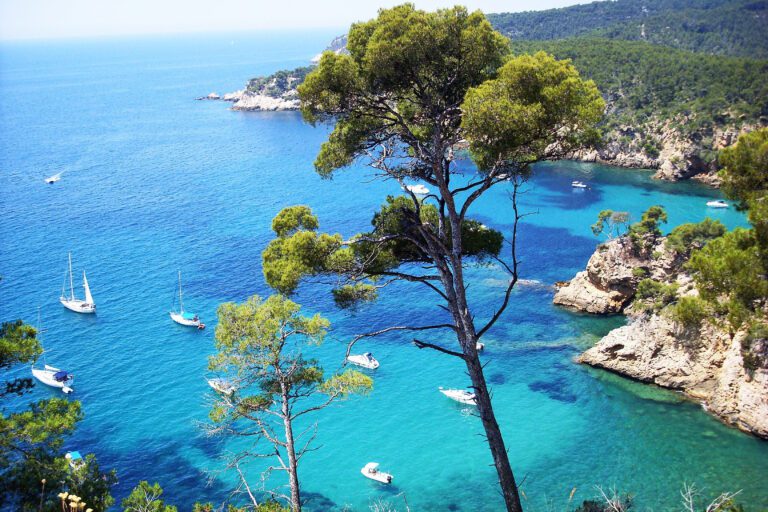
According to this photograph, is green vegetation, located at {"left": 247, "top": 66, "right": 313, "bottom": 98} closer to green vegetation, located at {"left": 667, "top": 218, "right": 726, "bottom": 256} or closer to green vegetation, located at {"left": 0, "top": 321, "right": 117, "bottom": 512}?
green vegetation, located at {"left": 667, "top": 218, "right": 726, "bottom": 256}

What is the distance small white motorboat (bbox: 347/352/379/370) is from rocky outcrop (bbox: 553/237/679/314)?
13080mm

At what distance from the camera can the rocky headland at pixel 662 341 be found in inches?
1010

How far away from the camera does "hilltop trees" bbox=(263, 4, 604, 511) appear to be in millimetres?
11062

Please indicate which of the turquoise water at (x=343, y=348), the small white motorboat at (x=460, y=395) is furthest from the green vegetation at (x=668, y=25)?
the small white motorboat at (x=460, y=395)

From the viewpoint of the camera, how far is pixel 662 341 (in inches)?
1150

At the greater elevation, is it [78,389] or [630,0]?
[630,0]

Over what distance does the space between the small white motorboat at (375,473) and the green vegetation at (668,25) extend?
105786 mm

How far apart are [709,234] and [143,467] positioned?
102 feet

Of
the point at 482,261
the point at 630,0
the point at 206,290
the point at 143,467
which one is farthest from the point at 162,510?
the point at 630,0

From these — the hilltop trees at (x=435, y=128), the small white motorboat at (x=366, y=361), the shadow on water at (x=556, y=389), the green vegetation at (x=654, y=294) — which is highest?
the hilltop trees at (x=435, y=128)

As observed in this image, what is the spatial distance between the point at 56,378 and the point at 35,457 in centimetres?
2244

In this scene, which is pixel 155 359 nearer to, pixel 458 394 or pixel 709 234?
pixel 458 394

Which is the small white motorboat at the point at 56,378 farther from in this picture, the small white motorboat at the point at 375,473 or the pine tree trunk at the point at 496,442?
the pine tree trunk at the point at 496,442

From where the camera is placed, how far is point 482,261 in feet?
44.8
